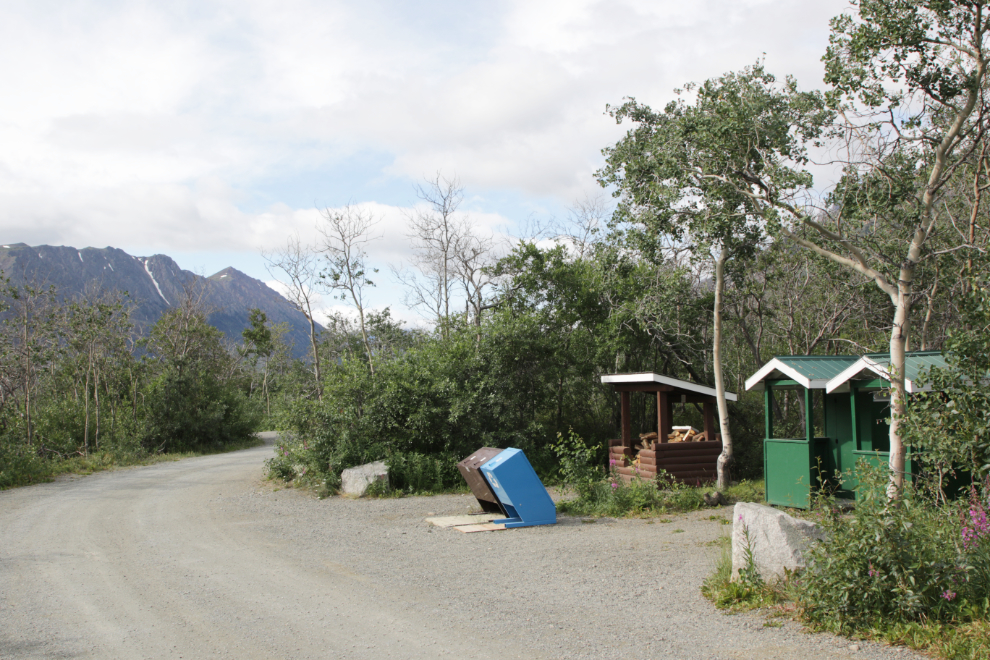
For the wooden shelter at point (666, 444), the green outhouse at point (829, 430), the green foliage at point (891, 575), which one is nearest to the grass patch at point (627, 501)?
the green outhouse at point (829, 430)

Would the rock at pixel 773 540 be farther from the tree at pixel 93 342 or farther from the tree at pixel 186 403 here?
the tree at pixel 186 403

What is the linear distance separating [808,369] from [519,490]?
5.60 metres

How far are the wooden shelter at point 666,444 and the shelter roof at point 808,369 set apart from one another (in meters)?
2.55

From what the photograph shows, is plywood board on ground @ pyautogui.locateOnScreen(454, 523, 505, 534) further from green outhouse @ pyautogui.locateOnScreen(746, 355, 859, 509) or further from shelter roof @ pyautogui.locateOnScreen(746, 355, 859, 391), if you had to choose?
shelter roof @ pyautogui.locateOnScreen(746, 355, 859, 391)

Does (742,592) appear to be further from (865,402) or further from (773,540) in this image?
(865,402)

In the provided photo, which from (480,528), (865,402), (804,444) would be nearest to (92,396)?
(480,528)

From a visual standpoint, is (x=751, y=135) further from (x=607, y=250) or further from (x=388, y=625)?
(x=388, y=625)

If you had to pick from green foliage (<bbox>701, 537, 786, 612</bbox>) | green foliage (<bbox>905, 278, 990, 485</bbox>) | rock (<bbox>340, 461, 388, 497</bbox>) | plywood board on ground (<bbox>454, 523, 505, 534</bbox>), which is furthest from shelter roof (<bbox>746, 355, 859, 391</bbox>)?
rock (<bbox>340, 461, 388, 497</bbox>)

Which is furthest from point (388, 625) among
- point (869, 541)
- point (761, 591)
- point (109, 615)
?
point (869, 541)

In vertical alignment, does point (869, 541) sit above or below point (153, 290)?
below

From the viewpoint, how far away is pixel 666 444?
14.4 m

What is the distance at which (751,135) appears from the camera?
10516 mm

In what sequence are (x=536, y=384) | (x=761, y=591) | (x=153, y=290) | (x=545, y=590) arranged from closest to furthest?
(x=761, y=591), (x=545, y=590), (x=536, y=384), (x=153, y=290)

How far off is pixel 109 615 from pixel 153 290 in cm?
17300
